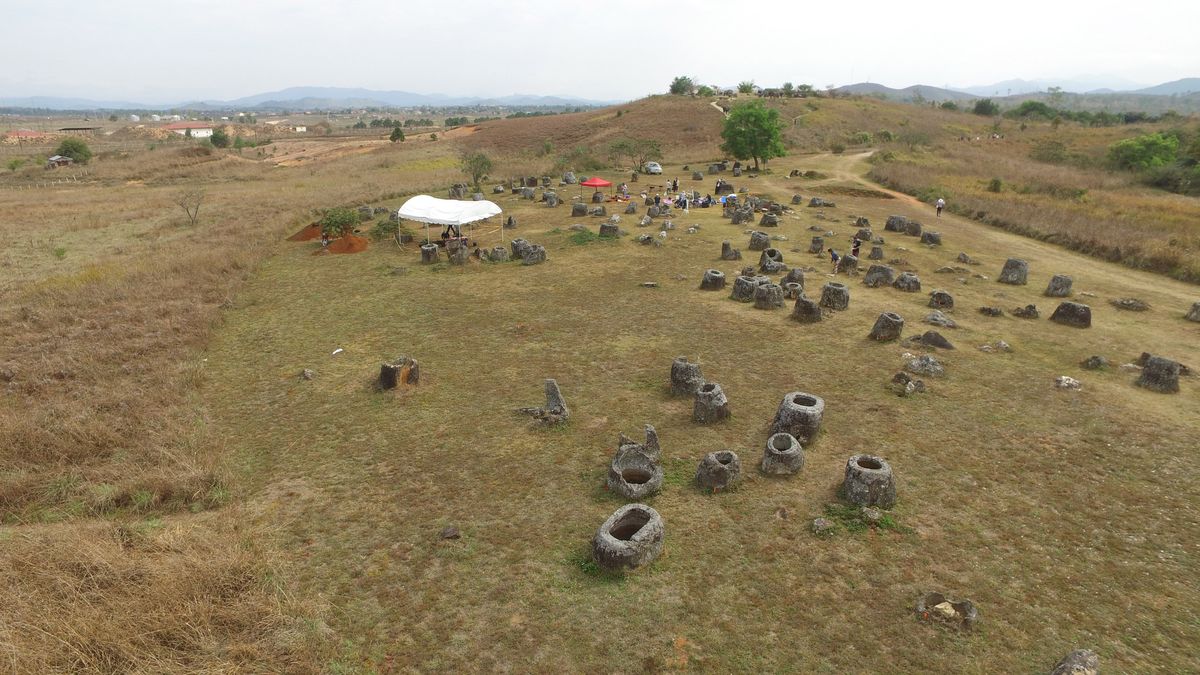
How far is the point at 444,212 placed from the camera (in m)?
23.6

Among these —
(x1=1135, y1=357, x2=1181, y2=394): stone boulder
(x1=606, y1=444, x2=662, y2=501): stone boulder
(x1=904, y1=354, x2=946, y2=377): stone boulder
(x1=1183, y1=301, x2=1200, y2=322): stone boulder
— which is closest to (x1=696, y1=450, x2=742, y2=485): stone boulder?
(x1=606, y1=444, x2=662, y2=501): stone boulder

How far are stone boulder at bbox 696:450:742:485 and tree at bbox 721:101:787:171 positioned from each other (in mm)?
43453

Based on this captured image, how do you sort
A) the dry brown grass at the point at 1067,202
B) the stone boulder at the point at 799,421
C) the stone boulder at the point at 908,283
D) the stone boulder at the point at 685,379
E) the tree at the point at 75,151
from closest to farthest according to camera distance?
the stone boulder at the point at 799,421
the stone boulder at the point at 685,379
the stone boulder at the point at 908,283
the dry brown grass at the point at 1067,202
the tree at the point at 75,151

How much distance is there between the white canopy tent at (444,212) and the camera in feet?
75.7

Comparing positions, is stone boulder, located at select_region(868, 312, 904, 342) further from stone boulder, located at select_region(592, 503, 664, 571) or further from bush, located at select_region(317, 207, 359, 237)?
bush, located at select_region(317, 207, 359, 237)

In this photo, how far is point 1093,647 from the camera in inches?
262

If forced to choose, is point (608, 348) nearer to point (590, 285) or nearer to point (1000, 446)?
point (590, 285)

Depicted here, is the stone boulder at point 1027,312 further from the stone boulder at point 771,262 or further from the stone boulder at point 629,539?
the stone boulder at point 629,539

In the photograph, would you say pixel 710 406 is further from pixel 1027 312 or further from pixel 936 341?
pixel 1027 312

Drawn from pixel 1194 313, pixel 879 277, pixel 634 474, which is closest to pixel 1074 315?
pixel 1194 313

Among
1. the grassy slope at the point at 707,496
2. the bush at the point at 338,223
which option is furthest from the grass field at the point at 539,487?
the bush at the point at 338,223

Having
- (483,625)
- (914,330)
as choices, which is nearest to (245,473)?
(483,625)

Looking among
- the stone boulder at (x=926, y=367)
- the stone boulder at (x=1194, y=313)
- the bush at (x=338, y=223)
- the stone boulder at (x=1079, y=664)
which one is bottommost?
the stone boulder at (x=1079, y=664)

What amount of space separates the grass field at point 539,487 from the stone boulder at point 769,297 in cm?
77
